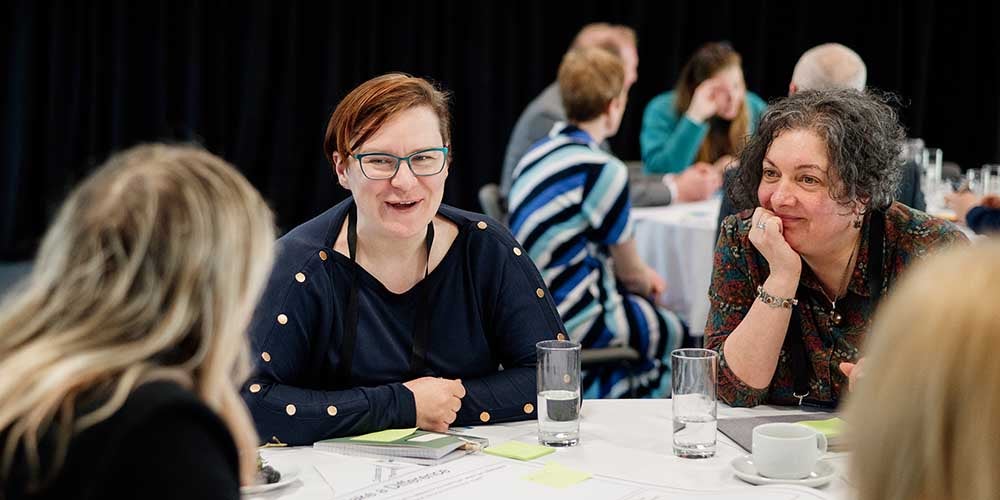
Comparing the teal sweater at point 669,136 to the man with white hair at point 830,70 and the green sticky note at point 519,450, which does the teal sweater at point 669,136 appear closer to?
the man with white hair at point 830,70

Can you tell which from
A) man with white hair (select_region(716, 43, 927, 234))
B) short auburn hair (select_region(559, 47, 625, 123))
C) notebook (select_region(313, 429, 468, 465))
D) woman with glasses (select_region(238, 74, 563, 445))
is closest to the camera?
notebook (select_region(313, 429, 468, 465))

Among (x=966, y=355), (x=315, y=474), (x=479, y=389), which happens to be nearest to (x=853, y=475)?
(x=966, y=355)

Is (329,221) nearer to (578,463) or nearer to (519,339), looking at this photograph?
(519,339)

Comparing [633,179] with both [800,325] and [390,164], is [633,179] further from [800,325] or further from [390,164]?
[390,164]

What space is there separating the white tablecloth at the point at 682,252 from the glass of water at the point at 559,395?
251 cm

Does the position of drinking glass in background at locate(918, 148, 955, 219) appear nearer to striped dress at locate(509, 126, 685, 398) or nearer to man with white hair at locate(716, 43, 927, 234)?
man with white hair at locate(716, 43, 927, 234)

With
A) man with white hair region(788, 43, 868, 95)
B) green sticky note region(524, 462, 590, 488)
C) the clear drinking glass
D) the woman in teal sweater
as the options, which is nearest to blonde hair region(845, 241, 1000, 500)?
green sticky note region(524, 462, 590, 488)

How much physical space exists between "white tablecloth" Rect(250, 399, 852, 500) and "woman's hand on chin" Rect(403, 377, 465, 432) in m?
0.05

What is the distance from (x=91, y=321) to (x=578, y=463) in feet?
3.31

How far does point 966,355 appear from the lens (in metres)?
0.92

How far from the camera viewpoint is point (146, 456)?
1.06 metres

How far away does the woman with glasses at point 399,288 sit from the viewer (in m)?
2.25

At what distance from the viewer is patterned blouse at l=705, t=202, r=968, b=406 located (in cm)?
232

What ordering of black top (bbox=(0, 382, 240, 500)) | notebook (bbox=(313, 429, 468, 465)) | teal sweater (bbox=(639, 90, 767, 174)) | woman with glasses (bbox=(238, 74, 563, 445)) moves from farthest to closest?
teal sweater (bbox=(639, 90, 767, 174)) → woman with glasses (bbox=(238, 74, 563, 445)) → notebook (bbox=(313, 429, 468, 465)) → black top (bbox=(0, 382, 240, 500))
